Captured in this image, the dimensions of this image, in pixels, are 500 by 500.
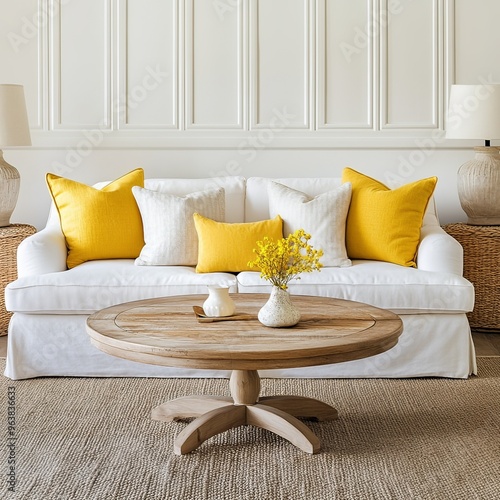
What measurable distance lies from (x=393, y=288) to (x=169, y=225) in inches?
46.7

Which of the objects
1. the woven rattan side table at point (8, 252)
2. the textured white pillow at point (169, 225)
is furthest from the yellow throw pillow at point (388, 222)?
the woven rattan side table at point (8, 252)

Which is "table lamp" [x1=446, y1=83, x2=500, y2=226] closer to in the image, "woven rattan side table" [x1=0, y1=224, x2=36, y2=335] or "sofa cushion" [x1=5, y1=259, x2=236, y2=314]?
"sofa cushion" [x1=5, y1=259, x2=236, y2=314]

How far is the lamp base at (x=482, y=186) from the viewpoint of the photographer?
450 cm

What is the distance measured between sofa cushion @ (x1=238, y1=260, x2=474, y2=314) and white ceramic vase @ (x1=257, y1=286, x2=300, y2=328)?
0.81 metres

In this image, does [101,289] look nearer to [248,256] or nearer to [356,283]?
[248,256]

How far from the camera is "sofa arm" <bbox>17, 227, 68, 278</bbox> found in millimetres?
3842

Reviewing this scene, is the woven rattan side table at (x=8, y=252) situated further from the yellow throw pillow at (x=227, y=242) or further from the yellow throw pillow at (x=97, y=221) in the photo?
the yellow throw pillow at (x=227, y=242)

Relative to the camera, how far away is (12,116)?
4.42 meters

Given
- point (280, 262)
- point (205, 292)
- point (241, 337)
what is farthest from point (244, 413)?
point (205, 292)

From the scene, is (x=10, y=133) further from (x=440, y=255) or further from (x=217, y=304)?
(x=440, y=255)

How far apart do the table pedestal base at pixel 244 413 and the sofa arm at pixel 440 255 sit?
1071 mm

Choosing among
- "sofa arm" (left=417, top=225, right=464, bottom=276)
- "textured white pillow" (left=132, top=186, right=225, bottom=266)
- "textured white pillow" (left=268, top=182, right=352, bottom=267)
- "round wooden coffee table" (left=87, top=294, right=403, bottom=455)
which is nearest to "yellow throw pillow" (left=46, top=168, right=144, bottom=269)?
"textured white pillow" (left=132, top=186, right=225, bottom=266)

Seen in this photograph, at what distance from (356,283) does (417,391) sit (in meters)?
0.55

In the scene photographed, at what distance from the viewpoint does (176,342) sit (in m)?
2.58
